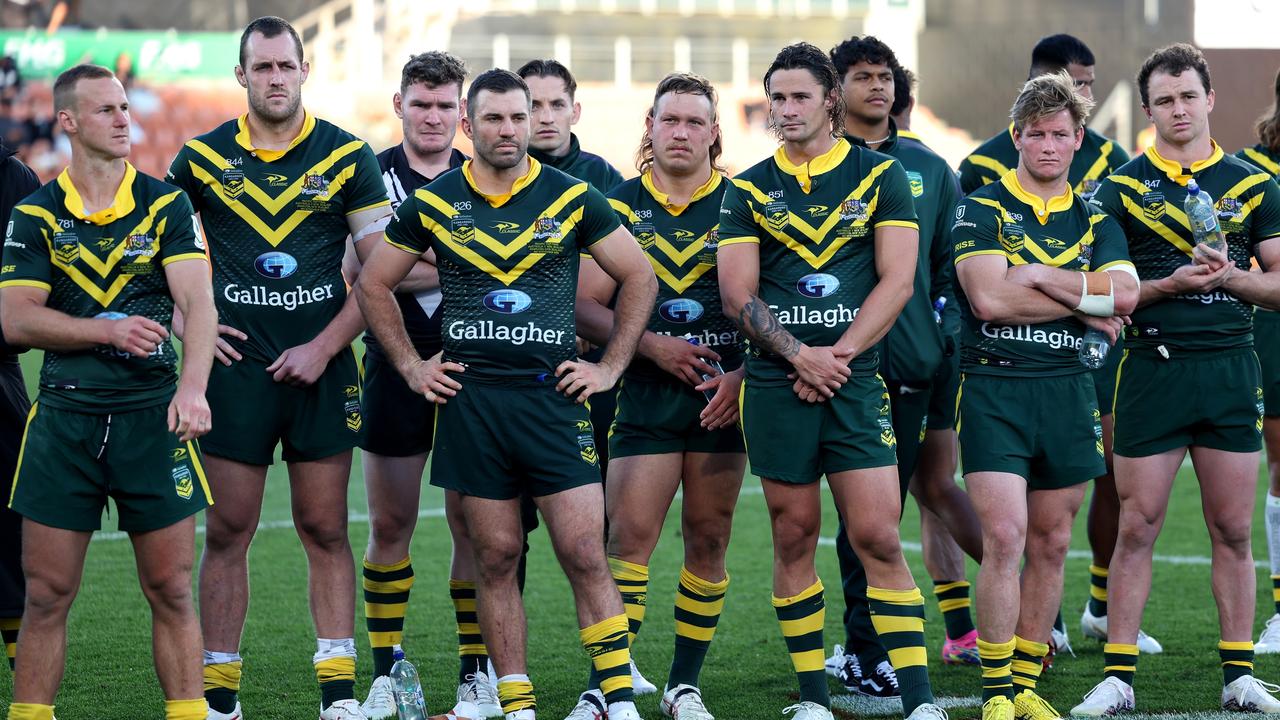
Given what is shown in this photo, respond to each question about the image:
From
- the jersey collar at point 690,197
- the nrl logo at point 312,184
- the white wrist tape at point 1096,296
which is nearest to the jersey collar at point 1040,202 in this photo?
the white wrist tape at point 1096,296

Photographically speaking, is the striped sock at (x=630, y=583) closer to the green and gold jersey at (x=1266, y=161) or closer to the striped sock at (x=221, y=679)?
the striped sock at (x=221, y=679)

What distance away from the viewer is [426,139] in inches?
222

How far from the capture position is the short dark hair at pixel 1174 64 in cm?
529

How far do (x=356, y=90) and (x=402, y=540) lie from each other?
24.3 m

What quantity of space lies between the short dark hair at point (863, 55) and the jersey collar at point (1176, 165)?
1.04 metres

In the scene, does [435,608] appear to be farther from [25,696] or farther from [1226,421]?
[1226,421]

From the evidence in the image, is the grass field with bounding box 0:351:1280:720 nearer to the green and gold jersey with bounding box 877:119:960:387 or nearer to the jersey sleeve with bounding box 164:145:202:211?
the green and gold jersey with bounding box 877:119:960:387

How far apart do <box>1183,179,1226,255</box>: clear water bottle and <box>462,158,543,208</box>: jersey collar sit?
7.39ft

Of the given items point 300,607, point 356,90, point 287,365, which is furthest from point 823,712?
point 356,90

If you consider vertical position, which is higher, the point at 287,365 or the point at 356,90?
the point at 356,90

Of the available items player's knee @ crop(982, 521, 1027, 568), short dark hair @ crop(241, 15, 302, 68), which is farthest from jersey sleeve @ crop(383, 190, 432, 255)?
player's knee @ crop(982, 521, 1027, 568)

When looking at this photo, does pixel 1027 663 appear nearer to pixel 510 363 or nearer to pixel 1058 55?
pixel 510 363

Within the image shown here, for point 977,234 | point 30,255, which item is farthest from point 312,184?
point 977,234

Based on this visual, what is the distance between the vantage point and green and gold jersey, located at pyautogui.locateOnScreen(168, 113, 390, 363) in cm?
508
